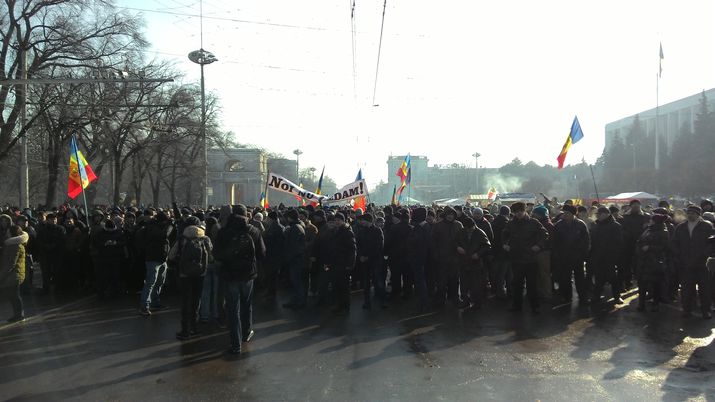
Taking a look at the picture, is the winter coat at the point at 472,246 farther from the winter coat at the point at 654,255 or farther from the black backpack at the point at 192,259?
the black backpack at the point at 192,259

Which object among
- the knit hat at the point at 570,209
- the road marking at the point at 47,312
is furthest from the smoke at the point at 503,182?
the road marking at the point at 47,312

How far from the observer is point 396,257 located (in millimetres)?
11023

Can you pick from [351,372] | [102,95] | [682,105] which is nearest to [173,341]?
[351,372]

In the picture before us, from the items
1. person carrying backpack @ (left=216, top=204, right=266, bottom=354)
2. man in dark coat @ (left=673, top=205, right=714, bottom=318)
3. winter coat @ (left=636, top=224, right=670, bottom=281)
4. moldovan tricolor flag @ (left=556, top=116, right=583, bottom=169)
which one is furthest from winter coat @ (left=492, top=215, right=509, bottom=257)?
moldovan tricolor flag @ (left=556, top=116, right=583, bottom=169)

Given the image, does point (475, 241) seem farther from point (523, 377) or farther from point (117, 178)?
point (117, 178)

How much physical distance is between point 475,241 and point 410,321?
6.21ft

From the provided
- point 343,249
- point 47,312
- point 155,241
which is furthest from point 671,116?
point 47,312

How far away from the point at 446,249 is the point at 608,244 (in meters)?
2.97

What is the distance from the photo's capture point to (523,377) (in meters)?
6.12

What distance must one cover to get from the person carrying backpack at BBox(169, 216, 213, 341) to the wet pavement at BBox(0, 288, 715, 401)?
0.97 feet

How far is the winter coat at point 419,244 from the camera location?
34.1ft

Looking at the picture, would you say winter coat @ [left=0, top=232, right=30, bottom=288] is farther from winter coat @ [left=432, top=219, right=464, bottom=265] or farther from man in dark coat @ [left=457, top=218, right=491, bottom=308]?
man in dark coat @ [left=457, top=218, right=491, bottom=308]

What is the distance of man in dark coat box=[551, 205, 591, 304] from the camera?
10.5m

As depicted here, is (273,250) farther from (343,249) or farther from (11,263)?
(11,263)
